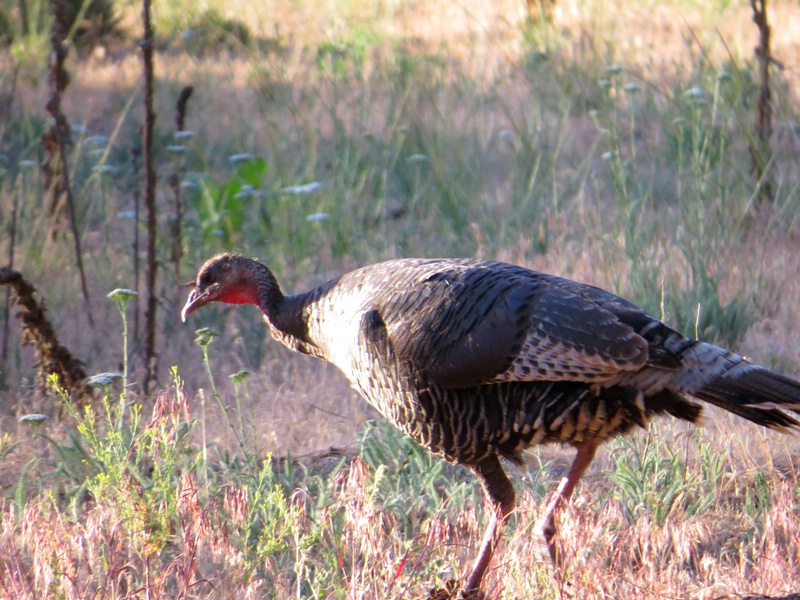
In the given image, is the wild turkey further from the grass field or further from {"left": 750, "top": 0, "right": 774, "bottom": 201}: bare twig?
{"left": 750, "top": 0, "right": 774, "bottom": 201}: bare twig

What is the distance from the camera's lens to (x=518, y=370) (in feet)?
10.4

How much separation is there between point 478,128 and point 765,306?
3638mm

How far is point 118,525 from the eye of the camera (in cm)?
322

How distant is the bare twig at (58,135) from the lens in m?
5.37

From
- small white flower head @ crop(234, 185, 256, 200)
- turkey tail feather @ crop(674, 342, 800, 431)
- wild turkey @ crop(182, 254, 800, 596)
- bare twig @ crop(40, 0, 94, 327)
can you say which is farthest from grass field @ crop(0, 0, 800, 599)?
turkey tail feather @ crop(674, 342, 800, 431)

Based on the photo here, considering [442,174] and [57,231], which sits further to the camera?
[442,174]

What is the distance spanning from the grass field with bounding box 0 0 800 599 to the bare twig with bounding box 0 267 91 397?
0.50ft

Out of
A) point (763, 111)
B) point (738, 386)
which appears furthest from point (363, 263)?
point (738, 386)

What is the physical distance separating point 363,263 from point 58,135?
1977 millimetres

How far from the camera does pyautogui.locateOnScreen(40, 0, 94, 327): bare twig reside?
17.6ft

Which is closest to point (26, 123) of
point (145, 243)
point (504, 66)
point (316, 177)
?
point (145, 243)

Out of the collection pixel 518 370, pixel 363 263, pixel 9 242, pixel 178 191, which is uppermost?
pixel 518 370

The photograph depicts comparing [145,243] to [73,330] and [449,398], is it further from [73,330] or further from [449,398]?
[449,398]

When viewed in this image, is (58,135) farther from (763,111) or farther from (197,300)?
(763,111)
